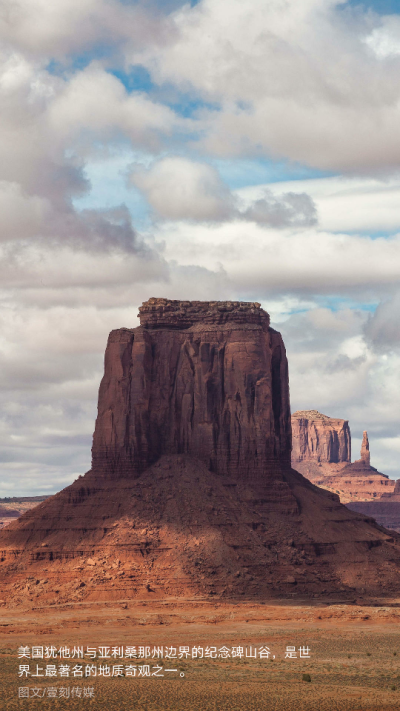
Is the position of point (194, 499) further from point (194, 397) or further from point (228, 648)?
point (228, 648)

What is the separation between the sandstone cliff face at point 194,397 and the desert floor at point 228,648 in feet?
79.6

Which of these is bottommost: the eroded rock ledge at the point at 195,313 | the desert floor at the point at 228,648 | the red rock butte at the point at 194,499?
the desert floor at the point at 228,648

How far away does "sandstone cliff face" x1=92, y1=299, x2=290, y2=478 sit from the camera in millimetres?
136250

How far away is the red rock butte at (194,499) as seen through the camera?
119938 millimetres

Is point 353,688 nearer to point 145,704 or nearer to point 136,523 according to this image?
point 145,704

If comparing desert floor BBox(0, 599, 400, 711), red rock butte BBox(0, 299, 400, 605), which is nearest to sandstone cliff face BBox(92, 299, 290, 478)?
red rock butte BBox(0, 299, 400, 605)

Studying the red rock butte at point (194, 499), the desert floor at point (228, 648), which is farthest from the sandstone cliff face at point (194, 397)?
the desert floor at point (228, 648)

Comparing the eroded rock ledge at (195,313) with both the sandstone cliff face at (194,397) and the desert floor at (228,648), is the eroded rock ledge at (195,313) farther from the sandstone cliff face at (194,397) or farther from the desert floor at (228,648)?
the desert floor at (228,648)

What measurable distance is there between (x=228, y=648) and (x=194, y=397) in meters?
48.5

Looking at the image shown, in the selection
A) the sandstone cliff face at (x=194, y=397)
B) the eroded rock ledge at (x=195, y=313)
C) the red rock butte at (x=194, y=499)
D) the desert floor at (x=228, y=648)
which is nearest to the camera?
the desert floor at (x=228, y=648)

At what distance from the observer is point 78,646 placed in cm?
9394

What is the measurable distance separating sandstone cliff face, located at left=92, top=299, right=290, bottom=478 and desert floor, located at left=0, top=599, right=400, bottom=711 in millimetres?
24257

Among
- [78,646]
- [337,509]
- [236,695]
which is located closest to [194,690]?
[236,695]

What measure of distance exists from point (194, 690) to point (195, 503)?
5812 centimetres
